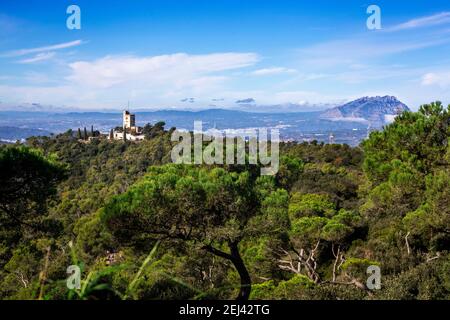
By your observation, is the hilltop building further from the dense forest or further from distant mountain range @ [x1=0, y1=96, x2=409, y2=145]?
the dense forest

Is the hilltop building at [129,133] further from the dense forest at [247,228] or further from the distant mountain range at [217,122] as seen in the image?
the dense forest at [247,228]

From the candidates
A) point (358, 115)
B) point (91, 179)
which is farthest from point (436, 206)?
point (358, 115)

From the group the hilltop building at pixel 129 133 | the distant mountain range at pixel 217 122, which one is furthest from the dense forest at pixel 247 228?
the hilltop building at pixel 129 133

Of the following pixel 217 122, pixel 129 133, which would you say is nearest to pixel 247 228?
pixel 129 133

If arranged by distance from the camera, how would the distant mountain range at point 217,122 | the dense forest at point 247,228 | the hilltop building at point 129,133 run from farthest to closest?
the distant mountain range at point 217,122 → the hilltop building at point 129,133 → the dense forest at point 247,228

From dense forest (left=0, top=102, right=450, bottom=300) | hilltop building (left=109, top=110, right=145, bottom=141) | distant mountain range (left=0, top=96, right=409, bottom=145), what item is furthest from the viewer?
distant mountain range (left=0, top=96, right=409, bottom=145)

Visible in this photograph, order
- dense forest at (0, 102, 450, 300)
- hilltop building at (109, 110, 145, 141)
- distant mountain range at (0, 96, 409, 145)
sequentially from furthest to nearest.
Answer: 1. distant mountain range at (0, 96, 409, 145)
2. hilltop building at (109, 110, 145, 141)
3. dense forest at (0, 102, 450, 300)

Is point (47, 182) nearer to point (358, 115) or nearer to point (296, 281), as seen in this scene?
point (296, 281)

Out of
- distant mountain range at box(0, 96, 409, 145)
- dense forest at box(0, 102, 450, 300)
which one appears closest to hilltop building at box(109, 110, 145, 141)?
distant mountain range at box(0, 96, 409, 145)
